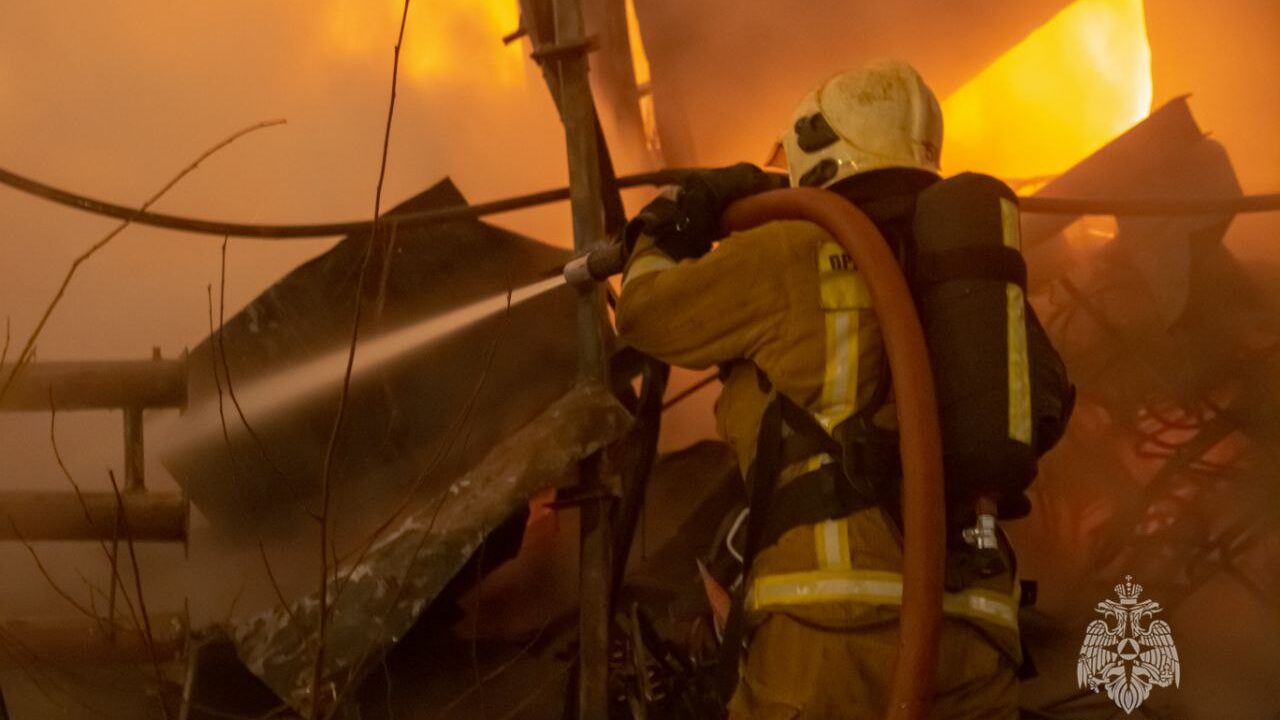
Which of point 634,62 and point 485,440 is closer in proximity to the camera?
point 485,440

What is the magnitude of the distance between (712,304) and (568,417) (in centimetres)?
71

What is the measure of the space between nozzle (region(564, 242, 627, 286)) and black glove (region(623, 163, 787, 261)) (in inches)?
6.8

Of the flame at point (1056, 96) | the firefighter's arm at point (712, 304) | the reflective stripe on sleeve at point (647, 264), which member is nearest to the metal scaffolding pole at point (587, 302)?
the reflective stripe on sleeve at point (647, 264)

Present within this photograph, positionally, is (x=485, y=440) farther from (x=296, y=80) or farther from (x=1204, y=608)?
(x=1204, y=608)

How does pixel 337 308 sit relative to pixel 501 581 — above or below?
above

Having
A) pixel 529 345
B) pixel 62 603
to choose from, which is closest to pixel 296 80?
pixel 529 345

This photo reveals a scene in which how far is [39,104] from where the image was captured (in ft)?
12.6

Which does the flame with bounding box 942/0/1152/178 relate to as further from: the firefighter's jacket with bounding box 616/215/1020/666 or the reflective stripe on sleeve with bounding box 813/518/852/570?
the reflective stripe on sleeve with bounding box 813/518/852/570

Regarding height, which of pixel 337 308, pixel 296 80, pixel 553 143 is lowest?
pixel 337 308

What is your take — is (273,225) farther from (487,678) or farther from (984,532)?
A: (984,532)

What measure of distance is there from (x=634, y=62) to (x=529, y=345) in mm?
1276

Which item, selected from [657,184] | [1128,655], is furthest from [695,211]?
[1128,655]

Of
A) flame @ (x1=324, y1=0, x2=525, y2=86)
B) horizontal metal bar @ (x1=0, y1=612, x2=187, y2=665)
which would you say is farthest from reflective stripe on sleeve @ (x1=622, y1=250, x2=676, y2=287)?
flame @ (x1=324, y1=0, x2=525, y2=86)

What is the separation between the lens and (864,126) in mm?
2420
